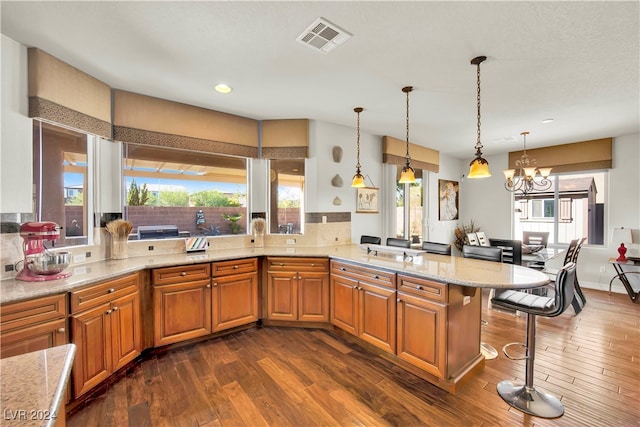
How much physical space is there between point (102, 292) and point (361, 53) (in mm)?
2804

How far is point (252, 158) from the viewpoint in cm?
383

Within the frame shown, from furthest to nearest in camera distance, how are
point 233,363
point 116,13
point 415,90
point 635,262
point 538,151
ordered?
point 538,151 < point 635,262 < point 415,90 < point 233,363 < point 116,13

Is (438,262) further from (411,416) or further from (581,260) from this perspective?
(581,260)

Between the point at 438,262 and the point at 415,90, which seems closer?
the point at 438,262

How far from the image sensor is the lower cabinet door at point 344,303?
9.46 ft

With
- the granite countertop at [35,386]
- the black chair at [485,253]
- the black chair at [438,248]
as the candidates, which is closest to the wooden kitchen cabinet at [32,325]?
the granite countertop at [35,386]

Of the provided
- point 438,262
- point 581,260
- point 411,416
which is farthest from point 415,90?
point 581,260

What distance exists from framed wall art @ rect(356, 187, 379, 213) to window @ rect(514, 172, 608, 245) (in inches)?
139

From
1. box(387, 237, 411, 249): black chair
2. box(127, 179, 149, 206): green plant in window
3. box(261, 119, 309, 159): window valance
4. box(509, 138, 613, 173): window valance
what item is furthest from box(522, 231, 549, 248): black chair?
box(127, 179, 149, 206): green plant in window

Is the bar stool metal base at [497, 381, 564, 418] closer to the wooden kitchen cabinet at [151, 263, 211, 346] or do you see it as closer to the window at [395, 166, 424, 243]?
the wooden kitchen cabinet at [151, 263, 211, 346]

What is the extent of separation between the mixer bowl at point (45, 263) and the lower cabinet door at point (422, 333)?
271 centimetres

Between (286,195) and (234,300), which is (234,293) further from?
(286,195)

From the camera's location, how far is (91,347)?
2.06 m

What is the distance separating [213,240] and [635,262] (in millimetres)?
6211
